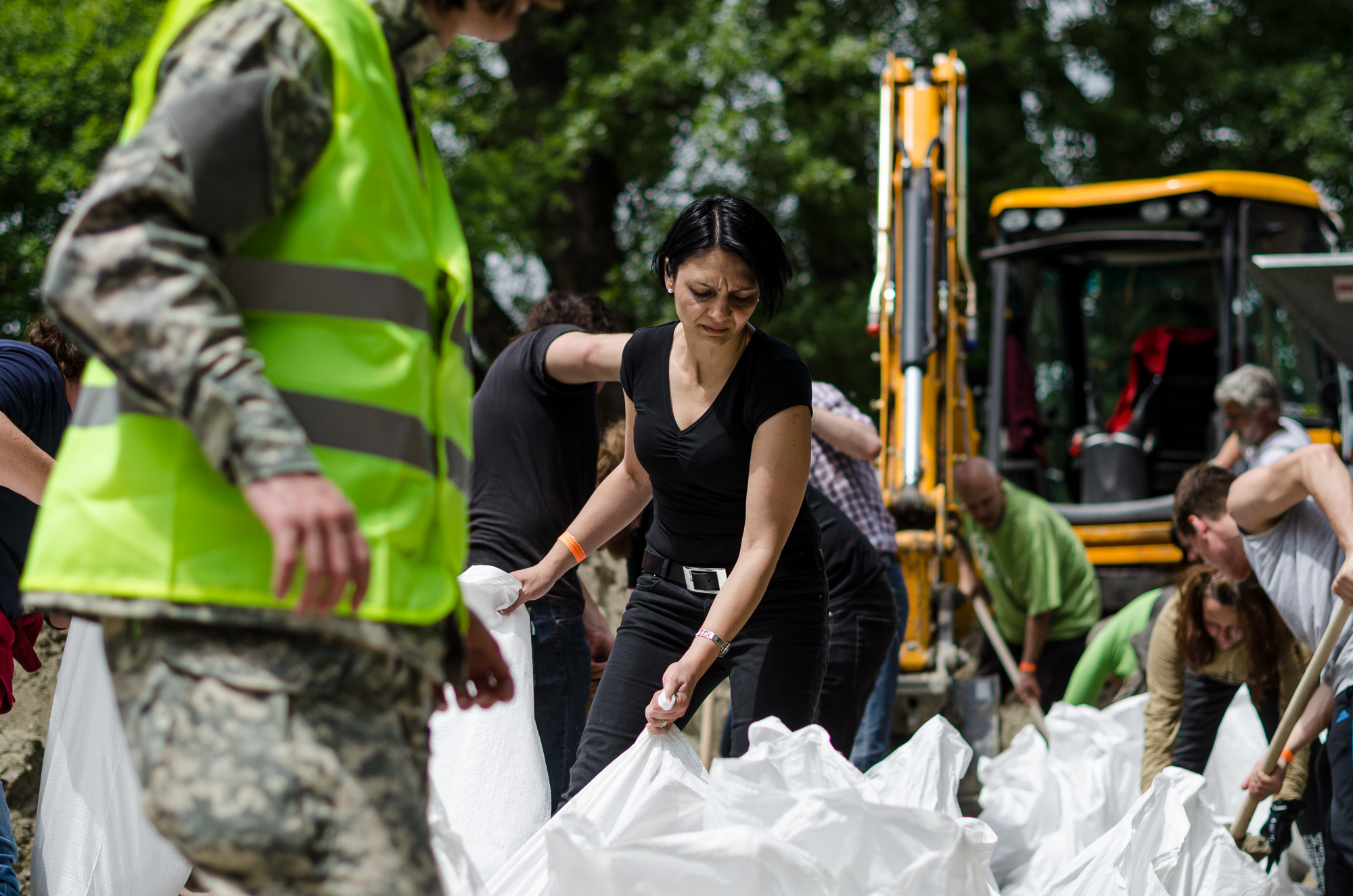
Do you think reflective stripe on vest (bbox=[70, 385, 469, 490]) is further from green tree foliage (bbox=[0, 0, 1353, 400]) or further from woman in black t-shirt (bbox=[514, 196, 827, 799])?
green tree foliage (bbox=[0, 0, 1353, 400])

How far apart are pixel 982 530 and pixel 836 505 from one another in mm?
2391

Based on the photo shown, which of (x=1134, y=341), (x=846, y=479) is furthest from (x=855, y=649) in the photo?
(x=1134, y=341)

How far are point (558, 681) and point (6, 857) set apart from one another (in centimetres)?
117

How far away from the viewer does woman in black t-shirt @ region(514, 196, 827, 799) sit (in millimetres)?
2461

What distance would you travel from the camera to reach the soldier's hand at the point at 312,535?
3.77ft

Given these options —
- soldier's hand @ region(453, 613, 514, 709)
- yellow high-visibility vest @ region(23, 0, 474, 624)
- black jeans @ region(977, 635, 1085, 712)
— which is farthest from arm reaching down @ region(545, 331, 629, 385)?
black jeans @ region(977, 635, 1085, 712)

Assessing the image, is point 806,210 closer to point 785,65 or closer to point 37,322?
point 785,65

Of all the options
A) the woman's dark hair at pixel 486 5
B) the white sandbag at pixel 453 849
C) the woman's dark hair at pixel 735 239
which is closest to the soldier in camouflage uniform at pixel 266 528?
the woman's dark hair at pixel 486 5

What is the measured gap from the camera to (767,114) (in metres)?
10.9

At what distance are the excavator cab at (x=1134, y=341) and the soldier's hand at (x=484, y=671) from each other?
681 cm

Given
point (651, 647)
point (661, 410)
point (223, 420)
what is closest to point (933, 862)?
point (651, 647)

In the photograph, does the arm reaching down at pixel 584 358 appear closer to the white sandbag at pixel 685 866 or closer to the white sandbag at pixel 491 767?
the white sandbag at pixel 491 767

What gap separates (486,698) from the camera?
1629mm

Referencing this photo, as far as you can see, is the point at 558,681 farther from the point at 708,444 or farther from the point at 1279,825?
the point at 1279,825
